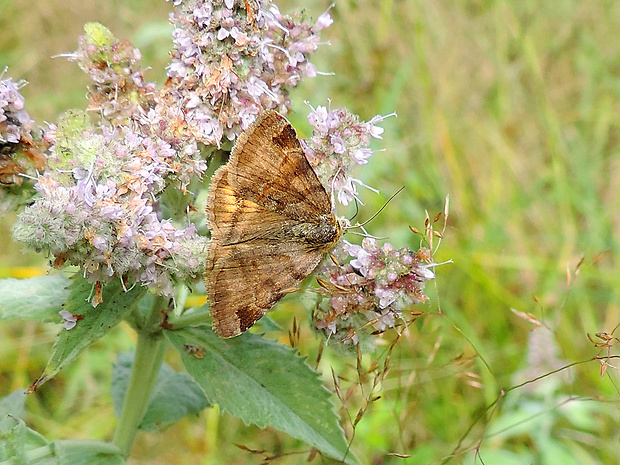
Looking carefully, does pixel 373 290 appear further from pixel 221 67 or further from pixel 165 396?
pixel 165 396

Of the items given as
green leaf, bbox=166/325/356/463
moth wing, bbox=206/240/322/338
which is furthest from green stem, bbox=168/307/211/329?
moth wing, bbox=206/240/322/338

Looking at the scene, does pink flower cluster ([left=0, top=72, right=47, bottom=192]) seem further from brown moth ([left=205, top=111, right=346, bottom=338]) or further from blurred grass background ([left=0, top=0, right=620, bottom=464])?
blurred grass background ([left=0, top=0, right=620, bottom=464])

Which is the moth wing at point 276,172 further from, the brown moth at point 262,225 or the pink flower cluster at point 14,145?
the pink flower cluster at point 14,145

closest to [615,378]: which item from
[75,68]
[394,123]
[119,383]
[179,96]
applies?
[394,123]

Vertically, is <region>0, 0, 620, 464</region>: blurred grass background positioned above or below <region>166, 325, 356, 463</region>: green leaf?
above

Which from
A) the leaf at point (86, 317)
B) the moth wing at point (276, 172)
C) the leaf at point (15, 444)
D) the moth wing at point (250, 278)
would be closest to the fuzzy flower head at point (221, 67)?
the moth wing at point (276, 172)

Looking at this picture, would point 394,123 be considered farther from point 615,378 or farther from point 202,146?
point 202,146

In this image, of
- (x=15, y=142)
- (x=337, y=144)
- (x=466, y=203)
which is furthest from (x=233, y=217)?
(x=466, y=203)
